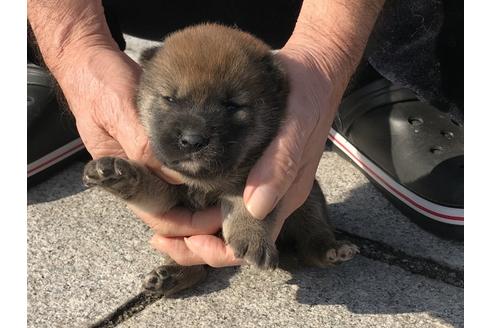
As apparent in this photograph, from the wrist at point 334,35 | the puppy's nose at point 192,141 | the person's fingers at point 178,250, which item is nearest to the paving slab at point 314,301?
the person's fingers at point 178,250

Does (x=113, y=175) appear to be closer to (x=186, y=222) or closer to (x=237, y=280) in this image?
(x=186, y=222)

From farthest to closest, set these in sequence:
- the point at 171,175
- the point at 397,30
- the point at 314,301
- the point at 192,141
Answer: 1. the point at 397,30
2. the point at 314,301
3. the point at 171,175
4. the point at 192,141

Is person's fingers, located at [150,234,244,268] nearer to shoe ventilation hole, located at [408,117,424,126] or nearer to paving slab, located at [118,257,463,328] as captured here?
paving slab, located at [118,257,463,328]

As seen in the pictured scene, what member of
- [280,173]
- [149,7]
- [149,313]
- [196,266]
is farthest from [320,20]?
[149,7]

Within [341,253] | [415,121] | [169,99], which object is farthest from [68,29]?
[415,121]

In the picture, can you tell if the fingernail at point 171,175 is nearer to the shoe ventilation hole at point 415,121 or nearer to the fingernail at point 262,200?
the fingernail at point 262,200
